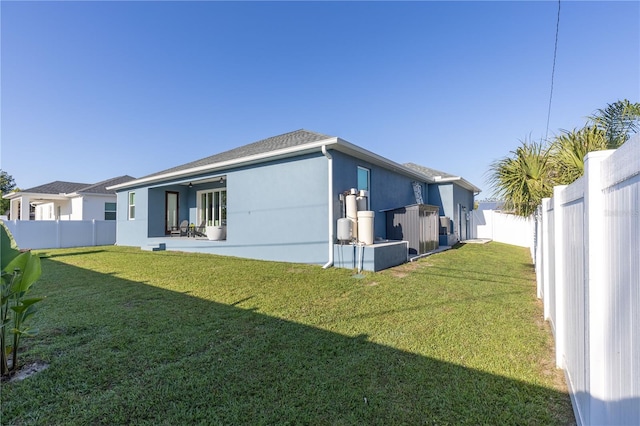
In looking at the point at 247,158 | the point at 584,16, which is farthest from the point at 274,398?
the point at 584,16

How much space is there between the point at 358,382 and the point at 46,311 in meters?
5.27

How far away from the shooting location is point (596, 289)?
5.31ft

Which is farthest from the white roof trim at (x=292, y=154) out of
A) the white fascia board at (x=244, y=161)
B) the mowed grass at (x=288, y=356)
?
the mowed grass at (x=288, y=356)

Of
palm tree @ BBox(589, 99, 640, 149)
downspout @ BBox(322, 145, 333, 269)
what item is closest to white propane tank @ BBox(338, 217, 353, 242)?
downspout @ BBox(322, 145, 333, 269)

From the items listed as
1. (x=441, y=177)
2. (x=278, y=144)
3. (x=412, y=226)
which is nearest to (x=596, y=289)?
(x=412, y=226)

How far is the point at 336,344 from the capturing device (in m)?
3.67

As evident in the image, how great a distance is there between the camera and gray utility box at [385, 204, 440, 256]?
1083cm

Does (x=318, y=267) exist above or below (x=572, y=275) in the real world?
below

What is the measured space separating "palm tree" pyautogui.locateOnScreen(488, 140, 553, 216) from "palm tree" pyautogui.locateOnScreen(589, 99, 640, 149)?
1.32m

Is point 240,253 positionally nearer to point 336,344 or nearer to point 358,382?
point 336,344

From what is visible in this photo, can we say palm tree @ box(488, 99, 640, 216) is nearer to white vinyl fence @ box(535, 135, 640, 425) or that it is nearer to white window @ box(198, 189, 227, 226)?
white vinyl fence @ box(535, 135, 640, 425)

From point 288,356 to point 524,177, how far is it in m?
6.81

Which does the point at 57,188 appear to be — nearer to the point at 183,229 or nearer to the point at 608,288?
the point at 183,229

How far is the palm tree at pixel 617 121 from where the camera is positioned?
14.7 ft
